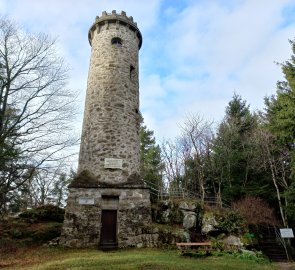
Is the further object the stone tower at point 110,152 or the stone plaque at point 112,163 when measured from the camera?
the stone plaque at point 112,163

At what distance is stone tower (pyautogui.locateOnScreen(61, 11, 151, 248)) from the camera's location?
12195mm

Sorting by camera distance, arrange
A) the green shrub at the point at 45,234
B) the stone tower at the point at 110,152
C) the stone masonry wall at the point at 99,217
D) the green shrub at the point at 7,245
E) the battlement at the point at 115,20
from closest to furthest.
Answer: the green shrub at the point at 7,245 < the stone masonry wall at the point at 99,217 < the stone tower at the point at 110,152 < the green shrub at the point at 45,234 < the battlement at the point at 115,20

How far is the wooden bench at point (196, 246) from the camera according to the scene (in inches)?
440

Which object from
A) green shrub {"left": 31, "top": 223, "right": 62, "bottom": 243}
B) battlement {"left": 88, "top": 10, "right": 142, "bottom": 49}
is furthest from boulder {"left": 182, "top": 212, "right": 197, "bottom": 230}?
battlement {"left": 88, "top": 10, "right": 142, "bottom": 49}

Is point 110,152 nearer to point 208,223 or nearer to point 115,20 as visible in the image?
point 208,223

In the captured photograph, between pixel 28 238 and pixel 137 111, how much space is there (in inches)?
320

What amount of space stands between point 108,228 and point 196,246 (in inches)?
152

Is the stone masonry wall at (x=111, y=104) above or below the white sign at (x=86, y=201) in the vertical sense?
above

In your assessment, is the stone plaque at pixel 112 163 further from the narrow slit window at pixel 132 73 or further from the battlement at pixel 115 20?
the battlement at pixel 115 20

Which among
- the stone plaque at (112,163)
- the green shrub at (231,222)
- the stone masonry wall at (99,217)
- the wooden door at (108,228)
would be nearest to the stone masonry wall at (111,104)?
the stone plaque at (112,163)

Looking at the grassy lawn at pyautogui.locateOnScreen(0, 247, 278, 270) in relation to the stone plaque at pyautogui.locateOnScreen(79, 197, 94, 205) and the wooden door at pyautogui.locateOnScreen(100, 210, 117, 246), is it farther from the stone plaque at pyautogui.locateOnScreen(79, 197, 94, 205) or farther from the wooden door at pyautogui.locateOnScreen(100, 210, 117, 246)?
the stone plaque at pyautogui.locateOnScreen(79, 197, 94, 205)

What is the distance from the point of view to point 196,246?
11.9 m

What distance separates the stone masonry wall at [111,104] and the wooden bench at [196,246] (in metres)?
3.94

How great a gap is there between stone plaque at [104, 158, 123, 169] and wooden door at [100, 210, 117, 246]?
2.04m
